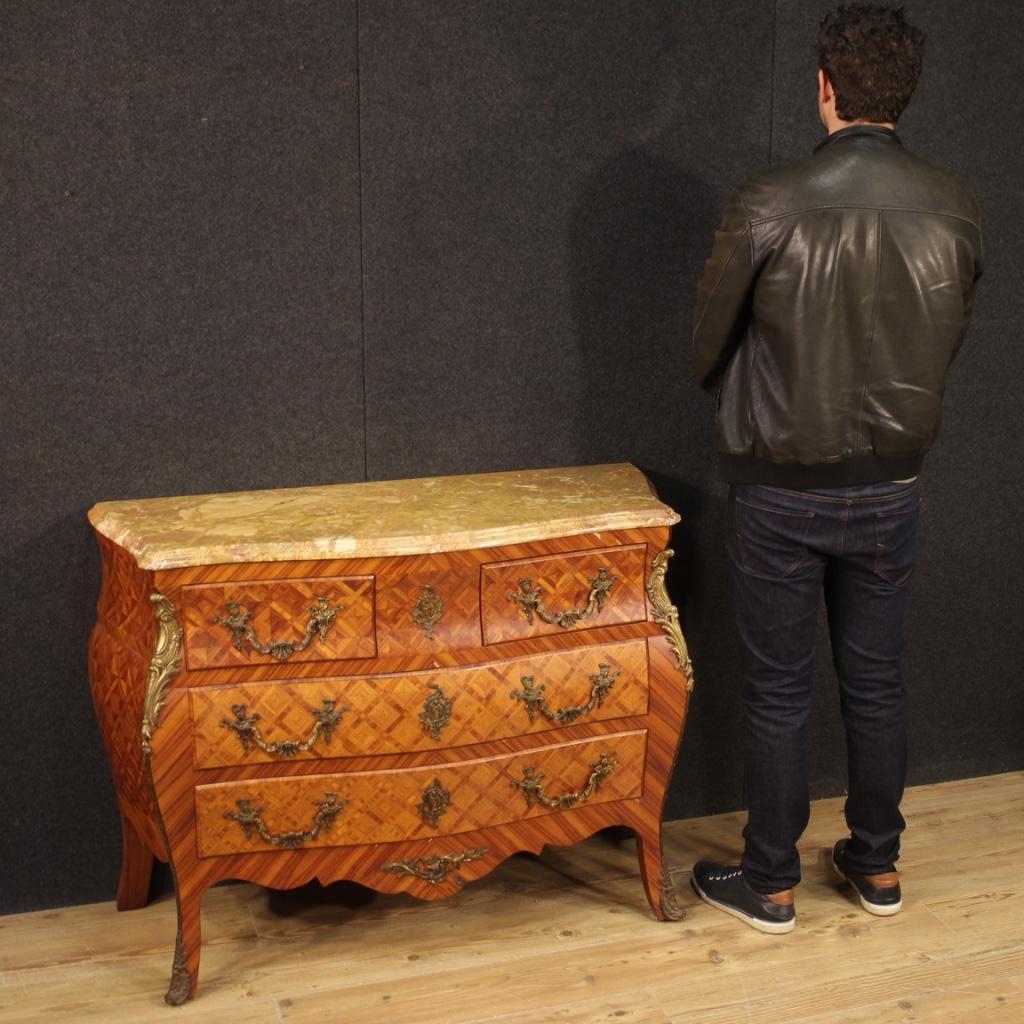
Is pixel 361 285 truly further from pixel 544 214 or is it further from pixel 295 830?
pixel 295 830

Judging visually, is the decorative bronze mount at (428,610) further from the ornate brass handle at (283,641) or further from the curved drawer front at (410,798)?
the curved drawer front at (410,798)

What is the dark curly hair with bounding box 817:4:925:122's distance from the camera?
2.47 metres

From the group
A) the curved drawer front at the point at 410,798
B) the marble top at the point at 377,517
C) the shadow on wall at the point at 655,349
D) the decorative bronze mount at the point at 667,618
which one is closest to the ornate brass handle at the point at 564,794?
the curved drawer front at the point at 410,798

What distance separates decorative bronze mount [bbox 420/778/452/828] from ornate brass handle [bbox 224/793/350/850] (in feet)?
0.50

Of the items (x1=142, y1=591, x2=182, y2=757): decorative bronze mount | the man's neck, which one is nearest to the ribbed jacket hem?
the man's neck

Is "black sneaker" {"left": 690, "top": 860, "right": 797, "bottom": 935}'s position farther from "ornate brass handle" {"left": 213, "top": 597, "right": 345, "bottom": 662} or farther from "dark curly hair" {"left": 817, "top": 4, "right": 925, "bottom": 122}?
"dark curly hair" {"left": 817, "top": 4, "right": 925, "bottom": 122}

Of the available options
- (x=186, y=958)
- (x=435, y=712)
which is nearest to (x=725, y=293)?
(x=435, y=712)

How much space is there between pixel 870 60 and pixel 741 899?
5.67 ft

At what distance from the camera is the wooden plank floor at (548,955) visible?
2619 millimetres

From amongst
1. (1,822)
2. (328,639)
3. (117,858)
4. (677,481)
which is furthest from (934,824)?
(1,822)

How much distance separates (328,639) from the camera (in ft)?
8.43

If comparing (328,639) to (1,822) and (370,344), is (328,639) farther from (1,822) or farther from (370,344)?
(1,822)

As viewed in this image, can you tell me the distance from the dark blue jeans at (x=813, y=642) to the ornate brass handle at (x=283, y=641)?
2.76 ft

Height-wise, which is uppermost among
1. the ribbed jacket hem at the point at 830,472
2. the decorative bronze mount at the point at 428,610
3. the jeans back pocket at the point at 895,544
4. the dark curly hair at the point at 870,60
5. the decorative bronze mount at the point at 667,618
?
the dark curly hair at the point at 870,60
